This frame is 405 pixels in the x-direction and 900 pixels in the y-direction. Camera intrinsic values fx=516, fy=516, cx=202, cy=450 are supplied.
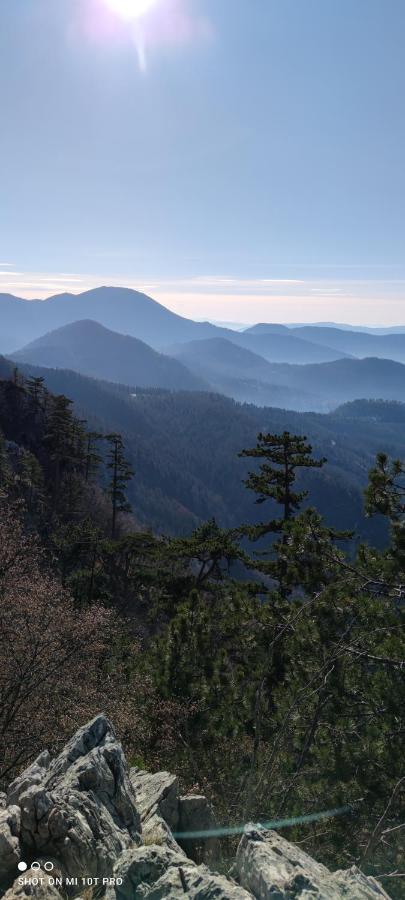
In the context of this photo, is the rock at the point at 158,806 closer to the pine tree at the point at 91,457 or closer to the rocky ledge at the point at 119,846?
the rocky ledge at the point at 119,846

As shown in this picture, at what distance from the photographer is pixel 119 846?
296 inches

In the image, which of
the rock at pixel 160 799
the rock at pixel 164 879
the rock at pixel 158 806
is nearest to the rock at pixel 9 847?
the rock at pixel 164 879

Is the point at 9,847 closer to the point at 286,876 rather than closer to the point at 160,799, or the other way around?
the point at 160,799

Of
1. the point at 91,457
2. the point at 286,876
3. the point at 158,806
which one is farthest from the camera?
the point at 91,457

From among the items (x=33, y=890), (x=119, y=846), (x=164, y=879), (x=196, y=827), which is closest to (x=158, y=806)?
(x=196, y=827)

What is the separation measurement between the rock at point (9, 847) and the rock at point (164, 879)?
1572mm

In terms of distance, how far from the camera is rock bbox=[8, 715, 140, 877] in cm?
708

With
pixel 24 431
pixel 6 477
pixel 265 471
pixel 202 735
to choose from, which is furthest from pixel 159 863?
pixel 24 431

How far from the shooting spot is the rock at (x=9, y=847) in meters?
6.67

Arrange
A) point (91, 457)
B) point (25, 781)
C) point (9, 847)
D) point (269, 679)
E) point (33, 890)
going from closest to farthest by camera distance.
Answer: point (33, 890), point (9, 847), point (25, 781), point (269, 679), point (91, 457)

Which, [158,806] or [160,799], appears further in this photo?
[160,799]

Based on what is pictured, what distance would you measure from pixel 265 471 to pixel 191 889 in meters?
15.5

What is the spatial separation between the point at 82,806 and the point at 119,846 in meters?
0.76

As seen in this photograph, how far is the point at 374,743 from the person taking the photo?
29.8 feet
